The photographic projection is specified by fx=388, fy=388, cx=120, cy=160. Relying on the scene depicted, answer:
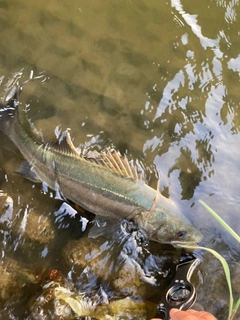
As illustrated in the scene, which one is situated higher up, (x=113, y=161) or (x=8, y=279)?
(x=113, y=161)

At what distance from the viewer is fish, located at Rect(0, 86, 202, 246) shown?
367cm

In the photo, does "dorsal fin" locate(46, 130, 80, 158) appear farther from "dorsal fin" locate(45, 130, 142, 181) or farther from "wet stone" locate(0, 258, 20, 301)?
"wet stone" locate(0, 258, 20, 301)

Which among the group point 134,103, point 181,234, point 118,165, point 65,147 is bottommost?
point 181,234

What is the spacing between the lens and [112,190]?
12.2 ft

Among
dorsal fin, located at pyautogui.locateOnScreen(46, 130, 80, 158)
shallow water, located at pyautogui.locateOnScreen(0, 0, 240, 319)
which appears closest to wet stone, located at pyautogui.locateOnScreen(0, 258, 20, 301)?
shallow water, located at pyautogui.locateOnScreen(0, 0, 240, 319)

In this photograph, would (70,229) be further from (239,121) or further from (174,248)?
(239,121)

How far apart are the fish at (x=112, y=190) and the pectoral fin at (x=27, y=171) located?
113 mm

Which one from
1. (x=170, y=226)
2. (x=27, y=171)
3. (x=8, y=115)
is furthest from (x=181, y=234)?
(x=8, y=115)

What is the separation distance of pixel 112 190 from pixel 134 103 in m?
1.36

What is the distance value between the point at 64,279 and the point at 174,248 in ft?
3.70

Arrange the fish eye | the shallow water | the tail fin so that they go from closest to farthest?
the fish eye
the shallow water
the tail fin

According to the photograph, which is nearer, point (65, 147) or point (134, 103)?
point (65, 147)

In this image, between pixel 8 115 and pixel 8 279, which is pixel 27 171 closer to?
pixel 8 115

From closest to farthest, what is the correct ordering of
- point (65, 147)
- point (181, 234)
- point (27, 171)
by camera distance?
point (181, 234) < point (65, 147) < point (27, 171)
